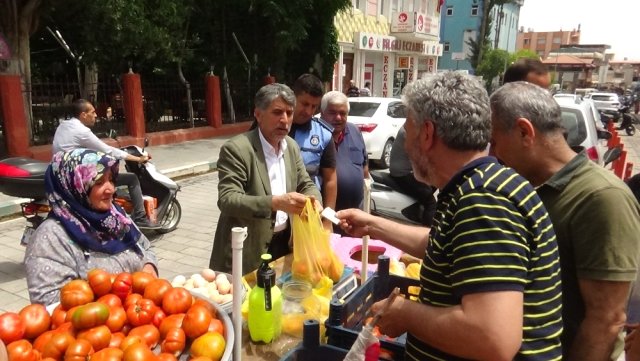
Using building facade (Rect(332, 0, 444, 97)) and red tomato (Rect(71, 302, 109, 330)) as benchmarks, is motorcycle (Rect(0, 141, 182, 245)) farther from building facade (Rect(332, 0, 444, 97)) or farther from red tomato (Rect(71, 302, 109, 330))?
building facade (Rect(332, 0, 444, 97))

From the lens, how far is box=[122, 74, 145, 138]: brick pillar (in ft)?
34.7

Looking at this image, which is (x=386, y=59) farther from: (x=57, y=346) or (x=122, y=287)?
(x=57, y=346)

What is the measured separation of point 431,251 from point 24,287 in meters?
4.31

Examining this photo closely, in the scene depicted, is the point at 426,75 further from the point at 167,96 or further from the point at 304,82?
the point at 167,96

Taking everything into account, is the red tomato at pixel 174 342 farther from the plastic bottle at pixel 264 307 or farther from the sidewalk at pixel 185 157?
the sidewalk at pixel 185 157

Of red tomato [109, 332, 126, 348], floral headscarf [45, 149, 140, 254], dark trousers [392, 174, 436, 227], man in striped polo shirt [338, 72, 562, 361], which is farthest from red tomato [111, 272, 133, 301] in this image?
dark trousers [392, 174, 436, 227]

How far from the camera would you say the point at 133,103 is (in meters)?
10.7

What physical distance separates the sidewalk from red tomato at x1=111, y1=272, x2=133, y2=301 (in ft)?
23.8

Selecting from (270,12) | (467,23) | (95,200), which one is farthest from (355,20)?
(467,23)

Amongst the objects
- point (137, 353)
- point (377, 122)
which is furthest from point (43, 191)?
point (377, 122)

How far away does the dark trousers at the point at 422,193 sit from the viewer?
4.56 metres

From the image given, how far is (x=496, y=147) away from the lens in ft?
5.76

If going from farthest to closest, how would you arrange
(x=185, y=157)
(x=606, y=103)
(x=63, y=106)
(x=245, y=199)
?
(x=606, y=103) < (x=185, y=157) < (x=63, y=106) < (x=245, y=199)

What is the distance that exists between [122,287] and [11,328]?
37cm
